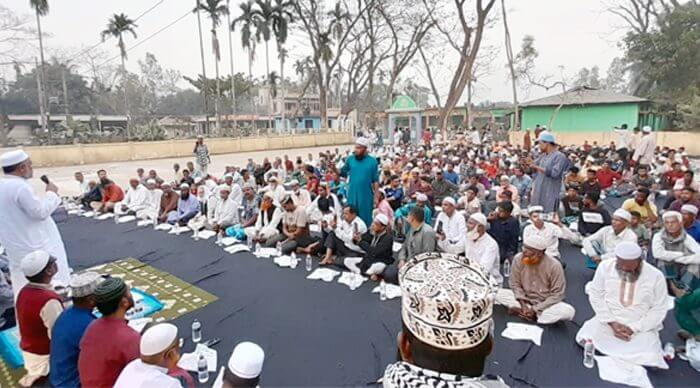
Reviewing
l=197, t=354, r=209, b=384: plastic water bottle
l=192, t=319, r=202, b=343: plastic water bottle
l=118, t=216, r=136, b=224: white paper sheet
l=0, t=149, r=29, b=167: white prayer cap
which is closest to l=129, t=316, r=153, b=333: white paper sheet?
l=192, t=319, r=202, b=343: plastic water bottle

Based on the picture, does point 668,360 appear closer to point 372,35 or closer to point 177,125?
point 372,35

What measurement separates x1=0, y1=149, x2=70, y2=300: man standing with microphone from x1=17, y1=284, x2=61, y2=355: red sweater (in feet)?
2.78

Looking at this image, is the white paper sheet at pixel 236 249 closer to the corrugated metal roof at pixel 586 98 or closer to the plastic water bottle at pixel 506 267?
the plastic water bottle at pixel 506 267

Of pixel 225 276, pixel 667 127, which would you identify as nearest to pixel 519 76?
pixel 667 127

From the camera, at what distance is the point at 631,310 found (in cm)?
305

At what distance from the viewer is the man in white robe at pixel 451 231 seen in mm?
5148

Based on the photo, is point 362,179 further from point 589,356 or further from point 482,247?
point 589,356

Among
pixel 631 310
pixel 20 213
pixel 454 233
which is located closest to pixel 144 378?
pixel 20 213

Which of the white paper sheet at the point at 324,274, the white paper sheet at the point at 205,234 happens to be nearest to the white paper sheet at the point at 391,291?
the white paper sheet at the point at 324,274

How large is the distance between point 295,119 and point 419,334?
3826 centimetres

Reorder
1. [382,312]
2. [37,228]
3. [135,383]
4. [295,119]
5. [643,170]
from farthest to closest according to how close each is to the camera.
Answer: [295,119]
[643,170]
[382,312]
[37,228]
[135,383]

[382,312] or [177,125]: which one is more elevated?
→ [177,125]

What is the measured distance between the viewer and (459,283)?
1281mm

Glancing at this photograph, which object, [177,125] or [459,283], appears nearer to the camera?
[459,283]
